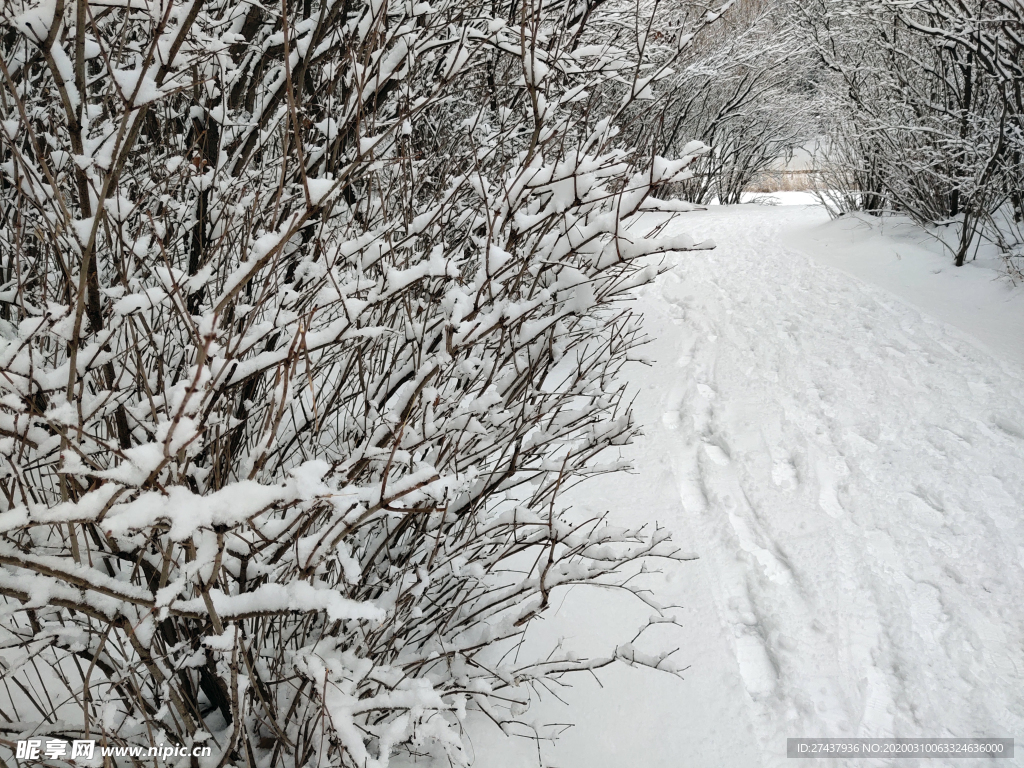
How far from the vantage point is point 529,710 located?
184 cm

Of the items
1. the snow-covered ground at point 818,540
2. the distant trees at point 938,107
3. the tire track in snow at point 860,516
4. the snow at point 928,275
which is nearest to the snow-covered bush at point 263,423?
the snow-covered ground at point 818,540

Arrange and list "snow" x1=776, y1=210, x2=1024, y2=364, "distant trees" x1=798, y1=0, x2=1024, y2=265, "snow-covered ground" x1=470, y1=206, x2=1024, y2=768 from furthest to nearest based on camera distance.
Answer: "distant trees" x1=798, y1=0, x2=1024, y2=265 < "snow" x1=776, y1=210, x2=1024, y2=364 < "snow-covered ground" x1=470, y1=206, x2=1024, y2=768

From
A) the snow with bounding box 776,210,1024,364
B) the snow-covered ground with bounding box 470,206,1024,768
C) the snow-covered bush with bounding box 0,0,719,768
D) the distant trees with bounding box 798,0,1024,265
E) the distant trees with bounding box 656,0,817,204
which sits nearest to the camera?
the snow-covered bush with bounding box 0,0,719,768

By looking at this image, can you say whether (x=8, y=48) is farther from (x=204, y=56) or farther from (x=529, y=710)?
(x=529, y=710)

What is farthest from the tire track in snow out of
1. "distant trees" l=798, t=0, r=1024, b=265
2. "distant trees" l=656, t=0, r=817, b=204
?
"distant trees" l=656, t=0, r=817, b=204

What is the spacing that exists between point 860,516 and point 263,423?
2537 millimetres

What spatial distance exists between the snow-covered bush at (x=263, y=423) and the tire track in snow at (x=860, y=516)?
886mm

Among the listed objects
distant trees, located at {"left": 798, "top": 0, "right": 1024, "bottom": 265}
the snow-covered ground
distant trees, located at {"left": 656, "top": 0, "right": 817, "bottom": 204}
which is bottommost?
the snow-covered ground

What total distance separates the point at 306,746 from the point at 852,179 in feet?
30.6

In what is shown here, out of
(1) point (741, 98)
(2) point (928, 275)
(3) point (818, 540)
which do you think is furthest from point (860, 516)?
(1) point (741, 98)

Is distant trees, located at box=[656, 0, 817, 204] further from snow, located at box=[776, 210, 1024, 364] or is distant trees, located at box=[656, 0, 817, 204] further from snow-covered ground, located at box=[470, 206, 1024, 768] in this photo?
snow-covered ground, located at box=[470, 206, 1024, 768]

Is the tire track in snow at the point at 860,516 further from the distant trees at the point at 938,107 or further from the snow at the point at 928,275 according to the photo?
the distant trees at the point at 938,107

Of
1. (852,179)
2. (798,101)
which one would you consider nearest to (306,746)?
(852,179)

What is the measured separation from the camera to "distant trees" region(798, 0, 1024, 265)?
4938 millimetres
